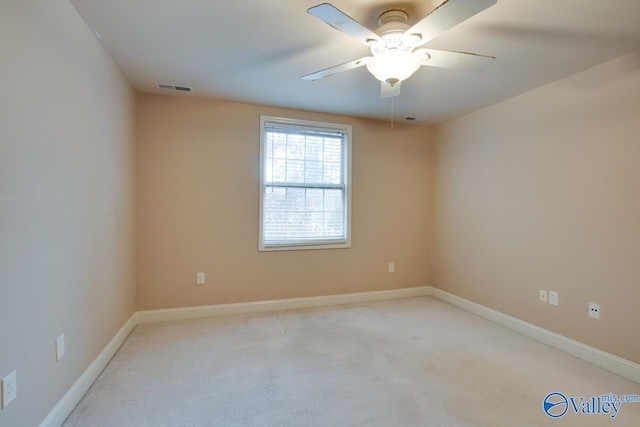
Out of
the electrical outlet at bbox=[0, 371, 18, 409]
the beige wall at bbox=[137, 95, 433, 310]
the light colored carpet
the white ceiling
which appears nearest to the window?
the beige wall at bbox=[137, 95, 433, 310]

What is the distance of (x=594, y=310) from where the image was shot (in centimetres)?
240

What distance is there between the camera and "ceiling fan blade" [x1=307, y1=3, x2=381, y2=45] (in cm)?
131

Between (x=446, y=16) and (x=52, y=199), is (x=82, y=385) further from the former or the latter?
(x=446, y=16)

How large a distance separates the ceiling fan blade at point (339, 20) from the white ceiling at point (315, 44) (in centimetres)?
25

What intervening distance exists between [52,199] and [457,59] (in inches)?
93.8

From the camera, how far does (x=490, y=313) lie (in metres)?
3.27

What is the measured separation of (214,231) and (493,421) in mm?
2801

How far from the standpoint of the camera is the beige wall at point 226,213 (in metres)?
3.12

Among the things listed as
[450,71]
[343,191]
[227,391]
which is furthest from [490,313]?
[227,391]

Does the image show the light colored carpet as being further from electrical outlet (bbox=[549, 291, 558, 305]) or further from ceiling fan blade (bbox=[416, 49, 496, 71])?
ceiling fan blade (bbox=[416, 49, 496, 71])

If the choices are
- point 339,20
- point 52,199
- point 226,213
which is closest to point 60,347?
point 52,199

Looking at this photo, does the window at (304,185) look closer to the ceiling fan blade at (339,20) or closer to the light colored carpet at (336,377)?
the light colored carpet at (336,377)

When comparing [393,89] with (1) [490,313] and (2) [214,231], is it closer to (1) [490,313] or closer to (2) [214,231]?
(2) [214,231]

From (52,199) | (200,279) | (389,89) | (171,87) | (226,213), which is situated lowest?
(200,279)
